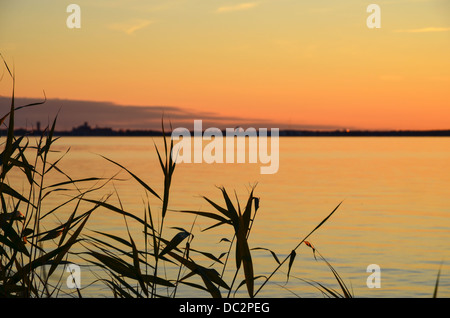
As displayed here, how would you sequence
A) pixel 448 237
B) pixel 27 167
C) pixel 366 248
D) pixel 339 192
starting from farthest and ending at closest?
pixel 339 192 → pixel 448 237 → pixel 366 248 → pixel 27 167

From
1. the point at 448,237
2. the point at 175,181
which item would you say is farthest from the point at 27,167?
the point at 175,181

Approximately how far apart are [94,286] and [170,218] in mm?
8875

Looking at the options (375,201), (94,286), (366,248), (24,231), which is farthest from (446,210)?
(24,231)

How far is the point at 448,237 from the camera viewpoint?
17.3 metres

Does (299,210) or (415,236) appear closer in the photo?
(415,236)

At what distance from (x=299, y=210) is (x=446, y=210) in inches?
204

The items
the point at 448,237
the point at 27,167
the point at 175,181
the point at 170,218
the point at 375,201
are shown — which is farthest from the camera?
the point at 175,181
